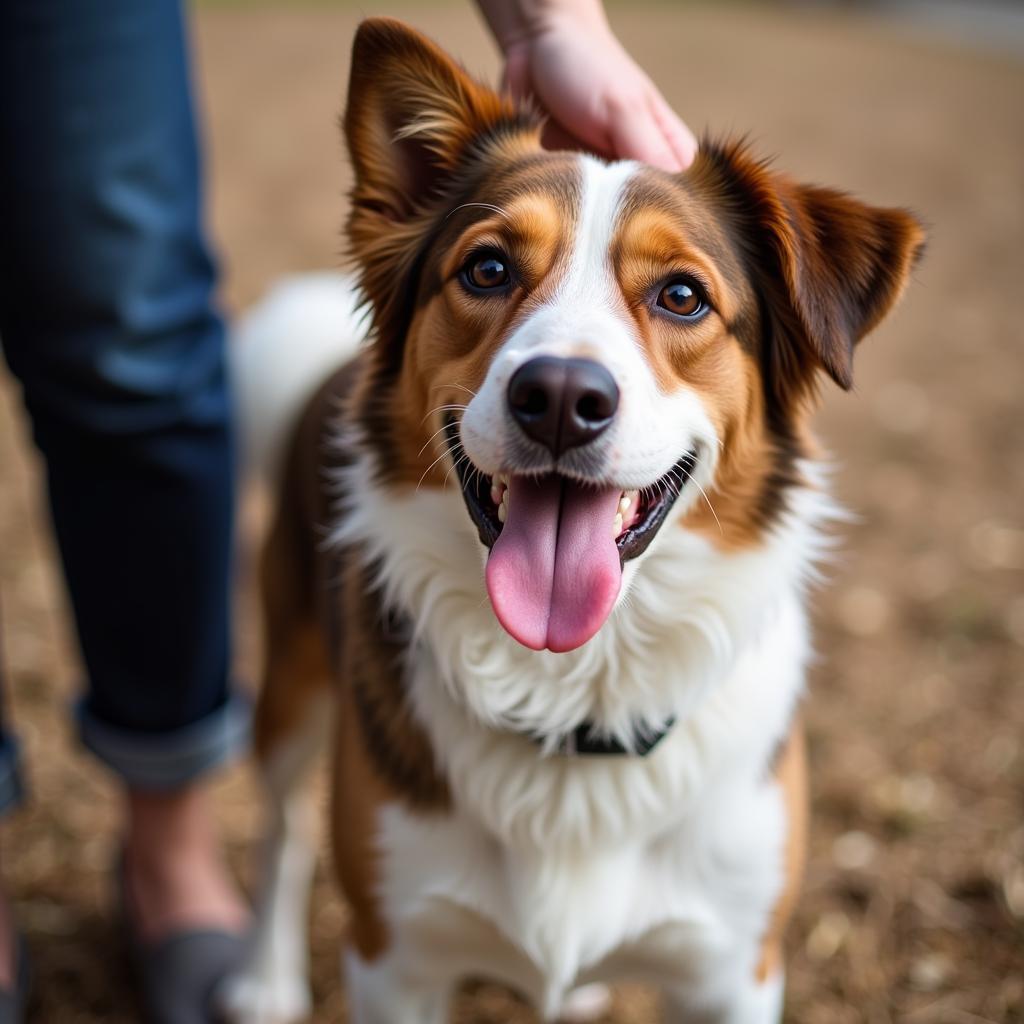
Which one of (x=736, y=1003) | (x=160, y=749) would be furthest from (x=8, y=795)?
(x=736, y=1003)

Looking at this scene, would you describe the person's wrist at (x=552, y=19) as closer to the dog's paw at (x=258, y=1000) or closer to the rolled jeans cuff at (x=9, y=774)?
the rolled jeans cuff at (x=9, y=774)

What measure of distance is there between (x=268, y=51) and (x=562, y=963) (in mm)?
12285

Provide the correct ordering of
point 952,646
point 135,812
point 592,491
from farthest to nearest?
1. point 952,646
2. point 135,812
3. point 592,491

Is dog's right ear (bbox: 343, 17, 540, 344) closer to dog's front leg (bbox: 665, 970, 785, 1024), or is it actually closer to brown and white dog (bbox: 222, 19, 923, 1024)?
brown and white dog (bbox: 222, 19, 923, 1024)

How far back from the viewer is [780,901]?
2121mm

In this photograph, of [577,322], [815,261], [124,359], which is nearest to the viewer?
[577,322]

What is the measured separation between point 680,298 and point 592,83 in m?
0.47

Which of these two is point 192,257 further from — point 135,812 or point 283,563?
point 135,812

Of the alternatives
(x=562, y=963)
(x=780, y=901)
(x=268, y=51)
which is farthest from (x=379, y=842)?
(x=268, y=51)

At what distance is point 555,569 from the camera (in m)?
1.85

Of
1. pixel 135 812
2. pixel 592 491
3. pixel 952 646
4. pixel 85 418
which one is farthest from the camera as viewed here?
pixel 952 646

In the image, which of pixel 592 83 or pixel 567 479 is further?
pixel 592 83

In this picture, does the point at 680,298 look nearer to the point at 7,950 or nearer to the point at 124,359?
the point at 124,359

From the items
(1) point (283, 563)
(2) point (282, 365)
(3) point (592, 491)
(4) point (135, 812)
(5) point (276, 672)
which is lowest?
(4) point (135, 812)
